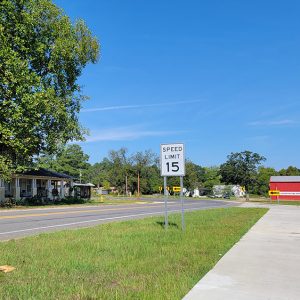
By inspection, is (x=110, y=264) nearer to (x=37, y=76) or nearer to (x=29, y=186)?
(x=37, y=76)

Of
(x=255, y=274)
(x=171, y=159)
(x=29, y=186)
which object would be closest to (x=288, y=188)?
(x=29, y=186)

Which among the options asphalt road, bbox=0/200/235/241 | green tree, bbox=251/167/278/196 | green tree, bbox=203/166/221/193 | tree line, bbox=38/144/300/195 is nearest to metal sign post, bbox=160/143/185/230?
asphalt road, bbox=0/200/235/241

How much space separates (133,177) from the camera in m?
111

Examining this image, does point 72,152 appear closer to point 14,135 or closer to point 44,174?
point 44,174

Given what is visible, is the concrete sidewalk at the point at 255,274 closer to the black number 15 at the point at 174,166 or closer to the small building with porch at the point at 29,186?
the black number 15 at the point at 174,166

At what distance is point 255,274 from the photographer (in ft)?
24.6

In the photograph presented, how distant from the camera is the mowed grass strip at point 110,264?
610 centimetres

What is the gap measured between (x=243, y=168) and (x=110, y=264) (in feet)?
388

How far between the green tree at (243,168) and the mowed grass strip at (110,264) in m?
112

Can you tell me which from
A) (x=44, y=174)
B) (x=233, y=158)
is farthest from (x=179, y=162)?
(x=233, y=158)

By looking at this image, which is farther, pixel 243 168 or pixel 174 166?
pixel 243 168

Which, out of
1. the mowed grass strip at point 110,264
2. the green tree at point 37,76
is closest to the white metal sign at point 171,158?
the mowed grass strip at point 110,264

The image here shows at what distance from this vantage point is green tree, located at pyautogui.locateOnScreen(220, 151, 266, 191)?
121750mm

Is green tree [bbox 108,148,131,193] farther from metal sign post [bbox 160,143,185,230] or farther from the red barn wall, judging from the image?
metal sign post [bbox 160,143,185,230]
